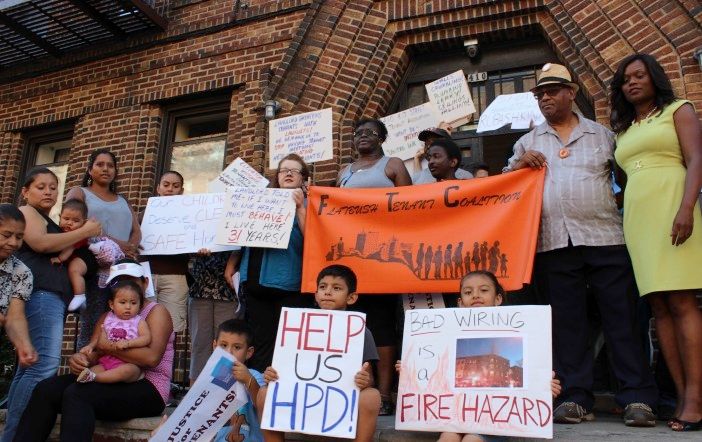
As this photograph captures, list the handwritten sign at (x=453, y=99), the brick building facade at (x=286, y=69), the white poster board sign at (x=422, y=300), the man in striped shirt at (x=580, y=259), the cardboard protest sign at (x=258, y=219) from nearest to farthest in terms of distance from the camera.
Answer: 1. the man in striped shirt at (x=580, y=259)
2. the white poster board sign at (x=422, y=300)
3. the cardboard protest sign at (x=258, y=219)
4. the brick building facade at (x=286, y=69)
5. the handwritten sign at (x=453, y=99)

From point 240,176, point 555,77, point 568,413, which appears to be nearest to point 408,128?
point 240,176

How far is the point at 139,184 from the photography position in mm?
6859

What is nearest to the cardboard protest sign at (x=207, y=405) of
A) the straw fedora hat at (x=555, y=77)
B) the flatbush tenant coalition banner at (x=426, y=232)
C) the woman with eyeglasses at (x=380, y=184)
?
the woman with eyeglasses at (x=380, y=184)

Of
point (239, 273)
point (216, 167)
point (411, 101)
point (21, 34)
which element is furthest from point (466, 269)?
point (21, 34)

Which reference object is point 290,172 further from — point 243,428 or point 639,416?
point 639,416

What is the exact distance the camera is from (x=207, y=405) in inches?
116

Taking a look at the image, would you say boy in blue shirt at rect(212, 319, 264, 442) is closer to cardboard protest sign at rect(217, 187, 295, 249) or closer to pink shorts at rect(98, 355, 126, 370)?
pink shorts at rect(98, 355, 126, 370)

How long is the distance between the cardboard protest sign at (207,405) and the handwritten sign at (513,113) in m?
3.37

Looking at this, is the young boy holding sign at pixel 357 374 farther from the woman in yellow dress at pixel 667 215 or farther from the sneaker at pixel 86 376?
the woman in yellow dress at pixel 667 215

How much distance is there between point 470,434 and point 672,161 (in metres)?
1.82

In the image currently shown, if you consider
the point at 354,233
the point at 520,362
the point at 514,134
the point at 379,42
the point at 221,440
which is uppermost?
the point at 379,42

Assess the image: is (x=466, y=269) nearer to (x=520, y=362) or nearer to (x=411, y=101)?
(x=520, y=362)

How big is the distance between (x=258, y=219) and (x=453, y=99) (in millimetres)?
2418

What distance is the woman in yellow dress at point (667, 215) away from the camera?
3004 mm
